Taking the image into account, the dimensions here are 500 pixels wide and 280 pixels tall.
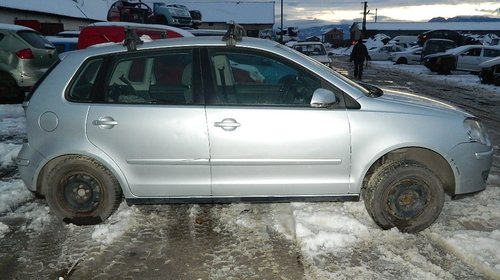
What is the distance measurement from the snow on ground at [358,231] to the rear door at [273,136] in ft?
1.25

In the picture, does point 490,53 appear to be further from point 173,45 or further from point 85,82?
point 85,82

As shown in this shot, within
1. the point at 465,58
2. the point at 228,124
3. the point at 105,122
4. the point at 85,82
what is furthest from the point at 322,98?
the point at 465,58

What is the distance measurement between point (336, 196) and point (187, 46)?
192 centimetres

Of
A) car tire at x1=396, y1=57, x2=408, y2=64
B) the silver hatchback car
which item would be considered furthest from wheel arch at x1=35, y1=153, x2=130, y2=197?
car tire at x1=396, y1=57, x2=408, y2=64

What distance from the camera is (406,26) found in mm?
82562

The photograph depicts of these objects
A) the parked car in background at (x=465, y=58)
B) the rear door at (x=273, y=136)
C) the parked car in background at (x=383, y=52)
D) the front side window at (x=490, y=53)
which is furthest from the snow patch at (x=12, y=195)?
the parked car in background at (x=383, y=52)

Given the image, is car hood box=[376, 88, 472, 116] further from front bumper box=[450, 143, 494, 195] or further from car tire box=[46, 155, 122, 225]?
car tire box=[46, 155, 122, 225]

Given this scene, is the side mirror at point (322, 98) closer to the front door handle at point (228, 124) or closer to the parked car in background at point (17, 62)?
the front door handle at point (228, 124)

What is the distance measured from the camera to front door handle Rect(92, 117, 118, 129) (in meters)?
3.94

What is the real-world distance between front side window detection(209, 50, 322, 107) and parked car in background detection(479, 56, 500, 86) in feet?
51.3

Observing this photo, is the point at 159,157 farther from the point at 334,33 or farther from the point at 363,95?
the point at 334,33

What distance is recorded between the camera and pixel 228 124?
389cm

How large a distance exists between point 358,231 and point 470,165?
46.1 inches

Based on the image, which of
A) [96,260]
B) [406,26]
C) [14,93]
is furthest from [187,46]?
[406,26]
